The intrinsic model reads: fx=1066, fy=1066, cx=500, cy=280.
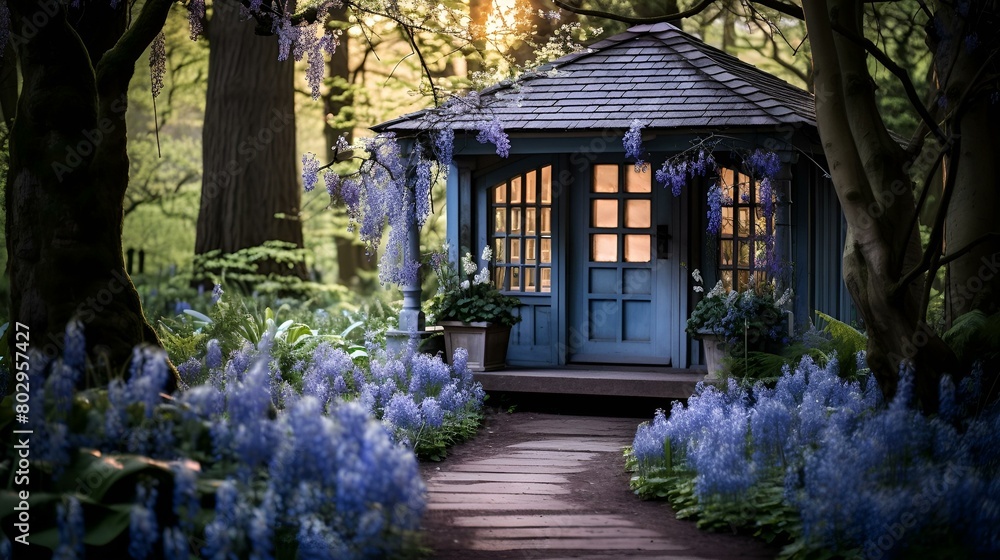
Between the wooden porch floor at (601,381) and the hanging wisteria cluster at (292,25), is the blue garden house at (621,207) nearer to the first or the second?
the wooden porch floor at (601,381)

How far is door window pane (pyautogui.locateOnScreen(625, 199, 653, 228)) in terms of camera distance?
1102 cm

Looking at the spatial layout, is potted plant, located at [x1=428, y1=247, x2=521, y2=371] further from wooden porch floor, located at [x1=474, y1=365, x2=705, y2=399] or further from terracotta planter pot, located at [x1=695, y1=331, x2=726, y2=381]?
terracotta planter pot, located at [x1=695, y1=331, x2=726, y2=381]

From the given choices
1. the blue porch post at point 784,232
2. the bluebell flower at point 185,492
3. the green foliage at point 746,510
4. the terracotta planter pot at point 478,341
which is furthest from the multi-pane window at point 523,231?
the bluebell flower at point 185,492

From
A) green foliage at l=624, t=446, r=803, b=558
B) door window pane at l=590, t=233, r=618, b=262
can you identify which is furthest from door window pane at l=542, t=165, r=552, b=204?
green foliage at l=624, t=446, r=803, b=558

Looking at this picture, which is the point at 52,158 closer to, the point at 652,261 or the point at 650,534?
the point at 650,534

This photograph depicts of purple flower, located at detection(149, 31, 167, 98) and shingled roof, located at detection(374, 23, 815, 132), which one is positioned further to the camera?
shingled roof, located at detection(374, 23, 815, 132)

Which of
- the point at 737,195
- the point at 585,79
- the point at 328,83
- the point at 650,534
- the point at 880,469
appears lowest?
the point at 650,534

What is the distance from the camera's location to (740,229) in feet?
35.1

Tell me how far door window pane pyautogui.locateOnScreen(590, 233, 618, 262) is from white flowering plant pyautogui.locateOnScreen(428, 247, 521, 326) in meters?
0.98

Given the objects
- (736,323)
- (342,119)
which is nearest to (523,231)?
(736,323)

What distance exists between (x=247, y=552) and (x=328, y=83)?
15.1 meters

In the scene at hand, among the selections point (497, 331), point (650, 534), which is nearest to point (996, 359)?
point (650, 534)

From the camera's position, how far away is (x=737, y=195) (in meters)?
10.7

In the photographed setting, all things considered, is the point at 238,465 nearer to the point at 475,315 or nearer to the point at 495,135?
the point at 495,135
